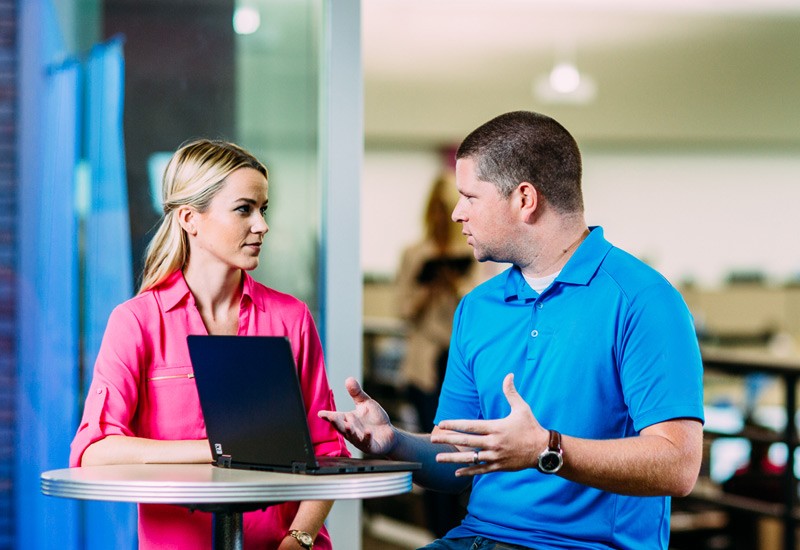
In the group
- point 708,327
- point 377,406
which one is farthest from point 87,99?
point 708,327

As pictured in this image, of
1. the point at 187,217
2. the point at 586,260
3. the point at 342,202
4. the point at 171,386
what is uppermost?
the point at 342,202

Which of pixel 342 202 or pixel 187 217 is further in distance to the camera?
pixel 342 202

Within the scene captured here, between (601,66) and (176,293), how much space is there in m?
6.80

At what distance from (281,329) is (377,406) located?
1.06 ft

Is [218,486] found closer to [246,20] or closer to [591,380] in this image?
[591,380]

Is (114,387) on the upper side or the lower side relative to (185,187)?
lower

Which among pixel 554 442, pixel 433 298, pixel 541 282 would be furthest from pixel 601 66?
pixel 554 442

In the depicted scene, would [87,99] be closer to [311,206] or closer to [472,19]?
[311,206]

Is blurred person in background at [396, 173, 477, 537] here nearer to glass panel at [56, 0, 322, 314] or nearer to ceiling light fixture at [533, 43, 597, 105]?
glass panel at [56, 0, 322, 314]

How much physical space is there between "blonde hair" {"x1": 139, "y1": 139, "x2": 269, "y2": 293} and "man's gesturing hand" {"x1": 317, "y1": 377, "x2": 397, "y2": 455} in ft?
1.65

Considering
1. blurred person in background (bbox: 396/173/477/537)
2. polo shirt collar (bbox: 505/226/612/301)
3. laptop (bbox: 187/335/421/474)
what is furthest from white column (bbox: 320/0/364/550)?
blurred person in background (bbox: 396/173/477/537)

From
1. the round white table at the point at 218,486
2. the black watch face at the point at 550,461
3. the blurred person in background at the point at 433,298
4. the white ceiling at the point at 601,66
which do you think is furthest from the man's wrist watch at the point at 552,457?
the white ceiling at the point at 601,66

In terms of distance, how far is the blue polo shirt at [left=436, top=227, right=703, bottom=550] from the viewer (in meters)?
1.81

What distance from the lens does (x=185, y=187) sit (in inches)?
82.9
